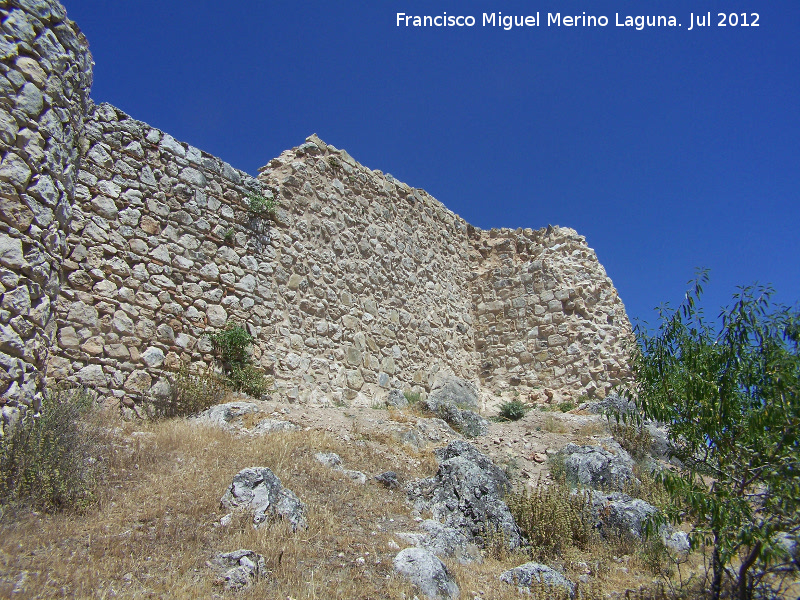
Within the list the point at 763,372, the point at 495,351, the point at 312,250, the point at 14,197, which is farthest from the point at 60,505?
the point at 495,351

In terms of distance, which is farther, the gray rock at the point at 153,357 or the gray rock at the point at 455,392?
the gray rock at the point at 455,392

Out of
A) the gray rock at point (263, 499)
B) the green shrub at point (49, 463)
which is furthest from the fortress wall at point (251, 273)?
the gray rock at point (263, 499)

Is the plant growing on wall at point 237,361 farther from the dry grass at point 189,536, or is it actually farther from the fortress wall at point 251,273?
the dry grass at point 189,536

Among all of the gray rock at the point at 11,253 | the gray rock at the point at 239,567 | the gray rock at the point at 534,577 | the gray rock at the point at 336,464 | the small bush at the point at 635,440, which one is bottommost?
the gray rock at the point at 534,577

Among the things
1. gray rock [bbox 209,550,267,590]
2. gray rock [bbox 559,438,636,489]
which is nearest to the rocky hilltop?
gray rock [bbox 209,550,267,590]

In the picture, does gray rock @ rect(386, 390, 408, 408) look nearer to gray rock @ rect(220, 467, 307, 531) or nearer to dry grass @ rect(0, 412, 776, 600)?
dry grass @ rect(0, 412, 776, 600)

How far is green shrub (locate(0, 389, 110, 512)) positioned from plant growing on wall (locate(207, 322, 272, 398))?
119 inches

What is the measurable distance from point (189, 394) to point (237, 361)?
1.17 meters

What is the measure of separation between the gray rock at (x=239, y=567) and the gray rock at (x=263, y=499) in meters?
0.54

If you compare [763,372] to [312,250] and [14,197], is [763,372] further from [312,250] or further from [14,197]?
[312,250]

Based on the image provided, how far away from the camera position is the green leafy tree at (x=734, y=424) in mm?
4262

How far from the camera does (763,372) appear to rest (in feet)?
15.6

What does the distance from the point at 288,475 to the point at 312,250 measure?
220 inches

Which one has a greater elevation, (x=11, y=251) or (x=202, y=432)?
(x=11, y=251)
